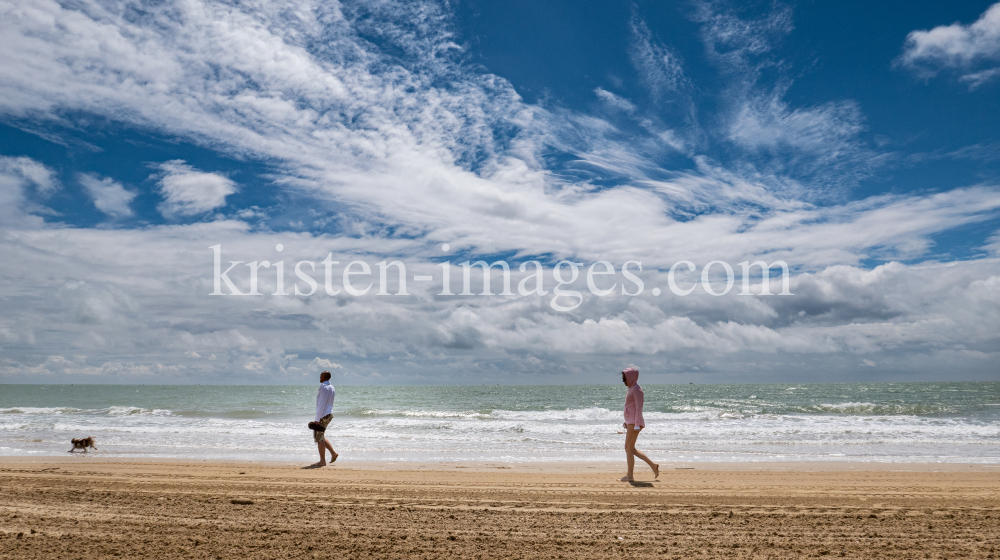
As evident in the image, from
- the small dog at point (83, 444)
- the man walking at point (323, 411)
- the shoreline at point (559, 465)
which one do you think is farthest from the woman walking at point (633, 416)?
the small dog at point (83, 444)

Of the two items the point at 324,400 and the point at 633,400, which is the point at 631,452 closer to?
the point at 633,400

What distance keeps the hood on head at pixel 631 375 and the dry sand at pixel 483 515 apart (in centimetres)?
167

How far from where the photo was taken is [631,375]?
9.30m

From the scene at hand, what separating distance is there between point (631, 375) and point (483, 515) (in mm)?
3996

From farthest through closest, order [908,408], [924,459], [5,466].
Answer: [908,408]
[924,459]
[5,466]

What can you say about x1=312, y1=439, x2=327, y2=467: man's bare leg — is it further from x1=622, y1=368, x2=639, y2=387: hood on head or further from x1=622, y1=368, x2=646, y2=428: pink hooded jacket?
x1=622, y1=368, x2=639, y2=387: hood on head

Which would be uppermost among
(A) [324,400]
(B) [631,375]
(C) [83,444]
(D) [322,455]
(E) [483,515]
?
(B) [631,375]

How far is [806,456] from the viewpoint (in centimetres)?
1336

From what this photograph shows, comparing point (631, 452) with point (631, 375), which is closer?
point (631, 452)

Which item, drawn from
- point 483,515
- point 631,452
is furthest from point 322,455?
point 631,452

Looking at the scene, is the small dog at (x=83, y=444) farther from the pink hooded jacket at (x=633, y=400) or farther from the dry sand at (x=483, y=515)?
the pink hooded jacket at (x=633, y=400)

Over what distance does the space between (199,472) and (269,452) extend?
3846 mm

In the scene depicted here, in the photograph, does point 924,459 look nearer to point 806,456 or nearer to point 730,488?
point 806,456

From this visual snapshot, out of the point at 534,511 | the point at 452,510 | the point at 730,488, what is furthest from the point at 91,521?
the point at 730,488
